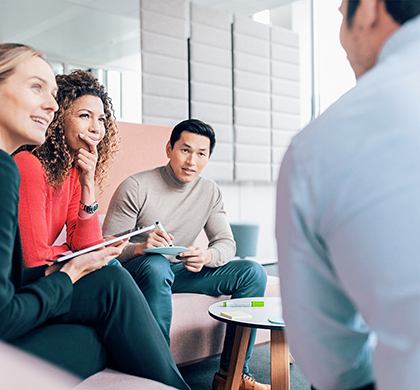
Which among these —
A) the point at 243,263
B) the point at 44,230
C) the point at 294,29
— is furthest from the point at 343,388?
the point at 294,29

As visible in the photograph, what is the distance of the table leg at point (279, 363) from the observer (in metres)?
1.46

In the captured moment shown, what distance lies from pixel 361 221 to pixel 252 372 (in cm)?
177

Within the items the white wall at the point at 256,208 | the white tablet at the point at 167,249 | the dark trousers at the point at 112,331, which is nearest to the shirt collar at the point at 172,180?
the white tablet at the point at 167,249

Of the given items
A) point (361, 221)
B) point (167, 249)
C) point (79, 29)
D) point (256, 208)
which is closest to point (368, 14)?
point (361, 221)

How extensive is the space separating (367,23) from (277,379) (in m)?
1.23

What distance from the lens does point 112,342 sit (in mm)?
1111

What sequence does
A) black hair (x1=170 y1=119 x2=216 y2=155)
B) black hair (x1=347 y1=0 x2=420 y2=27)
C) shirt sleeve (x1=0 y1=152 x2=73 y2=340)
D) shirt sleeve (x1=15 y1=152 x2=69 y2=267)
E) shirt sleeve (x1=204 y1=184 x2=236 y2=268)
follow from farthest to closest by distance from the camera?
1. black hair (x1=170 y1=119 x2=216 y2=155)
2. shirt sleeve (x1=204 y1=184 x2=236 y2=268)
3. shirt sleeve (x1=15 y1=152 x2=69 y2=267)
4. shirt sleeve (x1=0 y1=152 x2=73 y2=340)
5. black hair (x1=347 y1=0 x2=420 y2=27)

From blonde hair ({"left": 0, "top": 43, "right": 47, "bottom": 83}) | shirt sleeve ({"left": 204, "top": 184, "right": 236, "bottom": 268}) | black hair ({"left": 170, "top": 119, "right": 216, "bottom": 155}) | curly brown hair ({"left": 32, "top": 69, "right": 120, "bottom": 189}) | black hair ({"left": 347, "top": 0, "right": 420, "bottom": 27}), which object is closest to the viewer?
black hair ({"left": 347, "top": 0, "right": 420, "bottom": 27})

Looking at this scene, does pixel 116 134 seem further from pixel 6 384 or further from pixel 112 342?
pixel 6 384

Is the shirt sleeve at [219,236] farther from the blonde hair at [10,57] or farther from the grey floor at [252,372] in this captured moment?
the blonde hair at [10,57]

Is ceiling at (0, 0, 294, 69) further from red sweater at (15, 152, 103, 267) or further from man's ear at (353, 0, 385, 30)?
man's ear at (353, 0, 385, 30)

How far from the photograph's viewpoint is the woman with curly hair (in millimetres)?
1430

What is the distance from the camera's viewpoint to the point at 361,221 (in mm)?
454

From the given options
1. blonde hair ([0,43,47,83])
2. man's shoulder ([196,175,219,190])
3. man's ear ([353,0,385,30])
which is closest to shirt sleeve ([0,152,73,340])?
blonde hair ([0,43,47,83])
